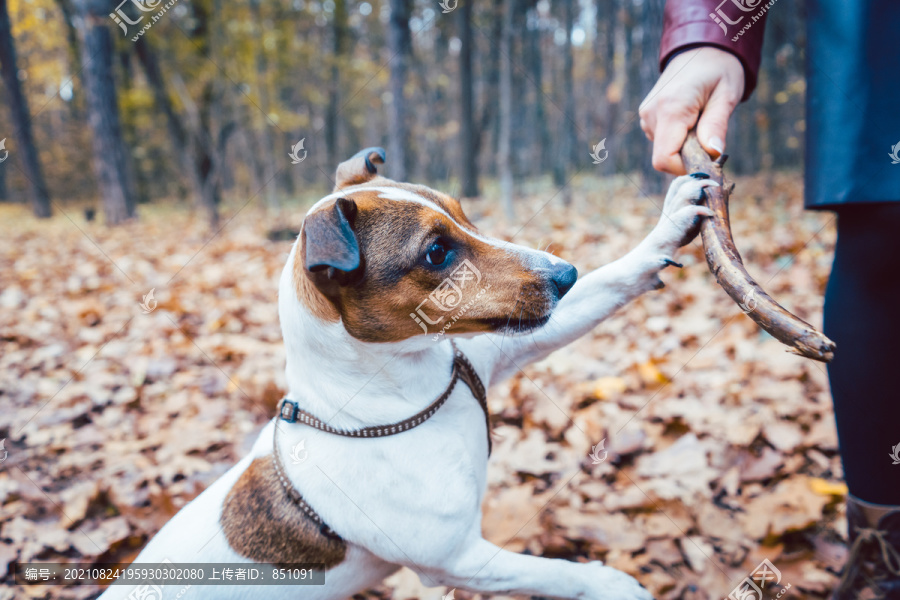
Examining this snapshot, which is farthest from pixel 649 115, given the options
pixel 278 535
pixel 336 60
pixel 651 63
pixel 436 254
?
pixel 336 60

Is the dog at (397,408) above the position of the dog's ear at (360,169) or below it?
below

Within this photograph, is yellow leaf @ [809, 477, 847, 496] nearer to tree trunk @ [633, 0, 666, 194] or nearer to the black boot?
the black boot

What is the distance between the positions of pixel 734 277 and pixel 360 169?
1.53 meters

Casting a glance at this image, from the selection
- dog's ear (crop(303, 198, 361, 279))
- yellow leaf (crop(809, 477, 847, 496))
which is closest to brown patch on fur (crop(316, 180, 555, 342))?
dog's ear (crop(303, 198, 361, 279))

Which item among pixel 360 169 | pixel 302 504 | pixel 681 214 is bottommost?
pixel 302 504

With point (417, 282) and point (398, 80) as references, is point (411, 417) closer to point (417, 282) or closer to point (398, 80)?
point (417, 282)

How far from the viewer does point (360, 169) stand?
7.48ft

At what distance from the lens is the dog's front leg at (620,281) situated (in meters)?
1.82

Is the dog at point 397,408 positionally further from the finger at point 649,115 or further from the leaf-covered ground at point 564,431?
the leaf-covered ground at point 564,431

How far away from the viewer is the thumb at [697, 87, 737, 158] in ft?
5.76

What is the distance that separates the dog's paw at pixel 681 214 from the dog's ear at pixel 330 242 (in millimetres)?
1090

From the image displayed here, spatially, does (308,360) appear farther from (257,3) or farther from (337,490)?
(257,3)

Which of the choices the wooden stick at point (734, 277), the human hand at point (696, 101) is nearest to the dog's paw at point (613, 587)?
the wooden stick at point (734, 277)

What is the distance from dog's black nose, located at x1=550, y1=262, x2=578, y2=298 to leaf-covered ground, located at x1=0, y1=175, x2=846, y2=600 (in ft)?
4.53
